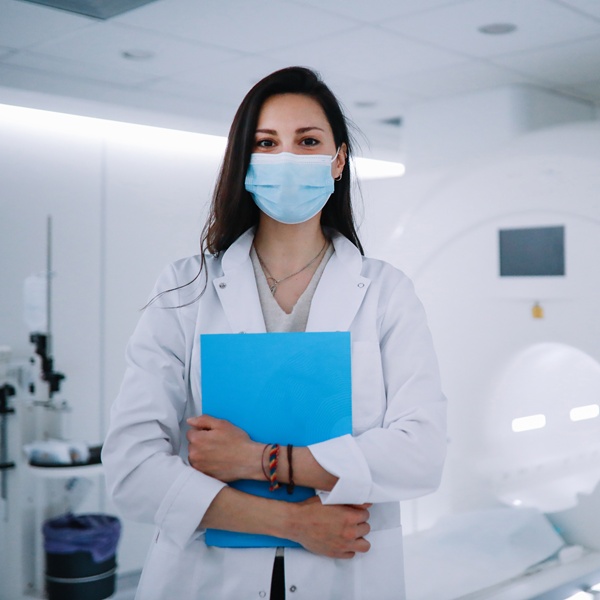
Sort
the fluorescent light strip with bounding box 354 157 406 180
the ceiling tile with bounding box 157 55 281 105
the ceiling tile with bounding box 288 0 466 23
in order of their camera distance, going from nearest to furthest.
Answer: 1. the ceiling tile with bounding box 288 0 466 23
2. the ceiling tile with bounding box 157 55 281 105
3. the fluorescent light strip with bounding box 354 157 406 180

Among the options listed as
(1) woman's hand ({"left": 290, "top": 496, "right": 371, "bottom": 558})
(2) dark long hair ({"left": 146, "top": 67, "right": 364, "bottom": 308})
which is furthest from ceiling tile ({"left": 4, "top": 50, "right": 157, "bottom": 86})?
(1) woman's hand ({"left": 290, "top": 496, "right": 371, "bottom": 558})

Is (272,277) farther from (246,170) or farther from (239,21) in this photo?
(239,21)

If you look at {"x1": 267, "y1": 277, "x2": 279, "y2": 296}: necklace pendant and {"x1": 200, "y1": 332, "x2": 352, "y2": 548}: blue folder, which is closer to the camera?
{"x1": 200, "y1": 332, "x2": 352, "y2": 548}: blue folder

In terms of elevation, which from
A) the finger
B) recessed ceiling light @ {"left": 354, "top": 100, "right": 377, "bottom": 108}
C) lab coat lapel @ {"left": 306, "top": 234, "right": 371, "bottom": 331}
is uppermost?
recessed ceiling light @ {"left": 354, "top": 100, "right": 377, "bottom": 108}

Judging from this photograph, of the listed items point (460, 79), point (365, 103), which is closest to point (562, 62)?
point (460, 79)

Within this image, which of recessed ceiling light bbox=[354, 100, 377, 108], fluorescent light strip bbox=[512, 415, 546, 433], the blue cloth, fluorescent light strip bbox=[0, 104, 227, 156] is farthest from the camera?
fluorescent light strip bbox=[0, 104, 227, 156]

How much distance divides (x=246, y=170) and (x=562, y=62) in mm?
1556

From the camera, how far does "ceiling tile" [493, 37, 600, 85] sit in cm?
224

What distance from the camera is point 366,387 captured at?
1.12 meters

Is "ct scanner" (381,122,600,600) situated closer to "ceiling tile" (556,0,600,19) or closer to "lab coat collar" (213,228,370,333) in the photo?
"ceiling tile" (556,0,600,19)

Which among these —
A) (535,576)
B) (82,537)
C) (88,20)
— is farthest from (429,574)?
(88,20)

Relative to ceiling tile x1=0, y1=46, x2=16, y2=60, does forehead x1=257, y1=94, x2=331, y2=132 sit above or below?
below

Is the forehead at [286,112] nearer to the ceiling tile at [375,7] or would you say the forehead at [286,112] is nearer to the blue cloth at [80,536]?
the ceiling tile at [375,7]

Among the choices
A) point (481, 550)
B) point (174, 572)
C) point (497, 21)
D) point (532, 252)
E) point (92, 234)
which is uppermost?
point (497, 21)
